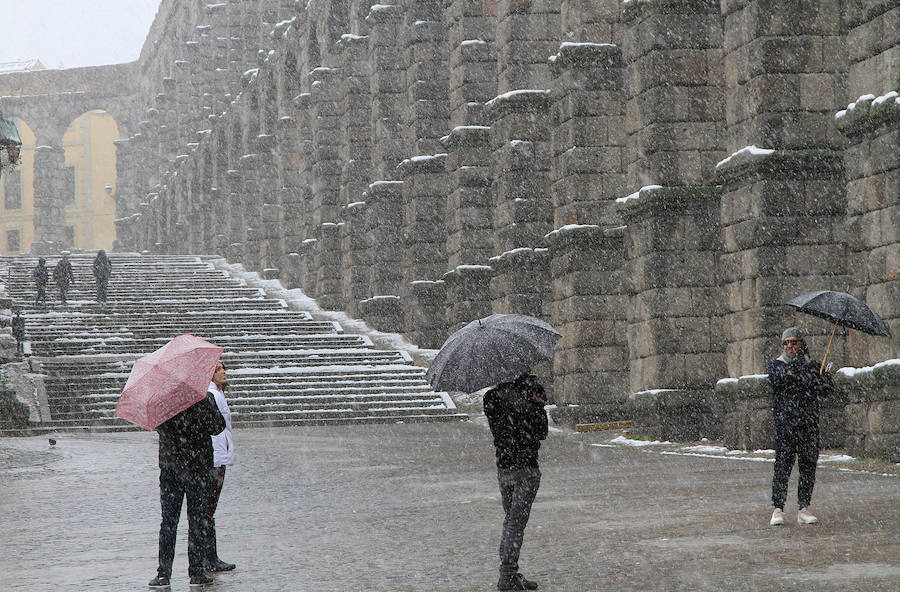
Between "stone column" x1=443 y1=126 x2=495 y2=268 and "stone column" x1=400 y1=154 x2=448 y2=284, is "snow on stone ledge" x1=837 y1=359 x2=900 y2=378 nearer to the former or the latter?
"stone column" x1=443 y1=126 x2=495 y2=268

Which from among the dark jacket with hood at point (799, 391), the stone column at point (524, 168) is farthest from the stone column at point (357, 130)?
the dark jacket with hood at point (799, 391)

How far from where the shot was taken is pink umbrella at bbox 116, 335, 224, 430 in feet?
24.6

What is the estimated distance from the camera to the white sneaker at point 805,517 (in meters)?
8.82

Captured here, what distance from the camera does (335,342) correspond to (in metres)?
29.3

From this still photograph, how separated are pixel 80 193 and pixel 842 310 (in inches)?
2929

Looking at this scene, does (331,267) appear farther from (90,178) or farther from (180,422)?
(90,178)

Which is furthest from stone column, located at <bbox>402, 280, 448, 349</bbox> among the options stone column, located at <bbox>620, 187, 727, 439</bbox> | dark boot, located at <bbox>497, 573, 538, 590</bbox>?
dark boot, located at <bbox>497, 573, 538, 590</bbox>

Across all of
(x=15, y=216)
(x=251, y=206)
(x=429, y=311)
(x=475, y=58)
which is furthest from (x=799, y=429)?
(x=15, y=216)

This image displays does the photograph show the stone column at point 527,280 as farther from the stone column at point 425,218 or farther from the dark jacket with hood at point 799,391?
the dark jacket with hood at point 799,391

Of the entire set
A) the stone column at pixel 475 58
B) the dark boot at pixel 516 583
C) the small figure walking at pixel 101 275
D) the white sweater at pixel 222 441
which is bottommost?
the dark boot at pixel 516 583

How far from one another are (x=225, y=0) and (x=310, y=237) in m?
18.8

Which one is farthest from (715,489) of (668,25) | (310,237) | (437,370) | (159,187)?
(159,187)

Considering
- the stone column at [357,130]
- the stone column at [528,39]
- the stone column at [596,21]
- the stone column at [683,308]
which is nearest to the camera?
the stone column at [683,308]

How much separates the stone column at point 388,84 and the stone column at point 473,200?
5.98 meters
